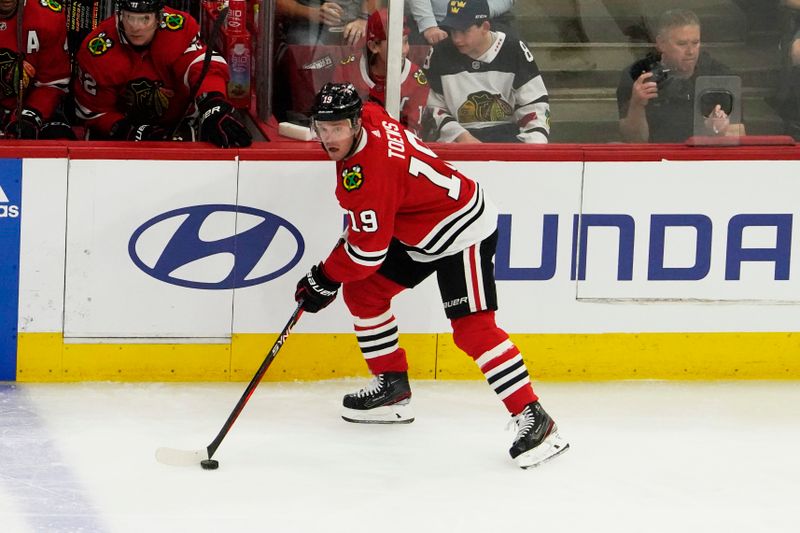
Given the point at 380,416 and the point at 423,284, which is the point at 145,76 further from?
the point at 380,416

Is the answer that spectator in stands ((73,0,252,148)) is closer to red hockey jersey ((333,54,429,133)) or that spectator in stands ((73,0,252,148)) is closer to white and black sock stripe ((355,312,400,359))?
red hockey jersey ((333,54,429,133))

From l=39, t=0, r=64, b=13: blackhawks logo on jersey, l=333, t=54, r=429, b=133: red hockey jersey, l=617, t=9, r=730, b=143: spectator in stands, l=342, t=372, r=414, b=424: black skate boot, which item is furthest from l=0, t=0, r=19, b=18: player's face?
l=617, t=9, r=730, b=143: spectator in stands

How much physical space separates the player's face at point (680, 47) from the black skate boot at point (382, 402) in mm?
1367

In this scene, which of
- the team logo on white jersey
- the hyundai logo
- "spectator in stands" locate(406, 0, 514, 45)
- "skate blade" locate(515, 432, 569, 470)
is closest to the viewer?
"skate blade" locate(515, 432, 569, 470)

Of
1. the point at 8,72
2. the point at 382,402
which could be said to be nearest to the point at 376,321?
the point at 382,402

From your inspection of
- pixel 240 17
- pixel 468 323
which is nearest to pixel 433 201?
pixel 468 323

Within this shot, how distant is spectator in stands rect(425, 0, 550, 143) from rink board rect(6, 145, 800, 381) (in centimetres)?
12

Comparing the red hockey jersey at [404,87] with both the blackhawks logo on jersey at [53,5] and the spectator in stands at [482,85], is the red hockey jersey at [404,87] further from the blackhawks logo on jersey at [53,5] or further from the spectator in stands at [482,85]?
the blackhawks logo on jersey at [53,5]

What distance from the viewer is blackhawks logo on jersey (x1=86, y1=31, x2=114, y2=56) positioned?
4.91 meters

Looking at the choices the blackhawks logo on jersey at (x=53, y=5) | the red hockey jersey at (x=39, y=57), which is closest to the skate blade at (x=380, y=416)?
the red hockey jersey at (x=39, y=57)

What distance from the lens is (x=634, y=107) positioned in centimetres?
475

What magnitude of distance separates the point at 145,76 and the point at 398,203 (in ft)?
4.62

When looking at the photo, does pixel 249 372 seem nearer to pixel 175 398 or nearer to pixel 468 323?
pixel 175 398

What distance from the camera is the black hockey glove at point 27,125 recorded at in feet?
15.8
